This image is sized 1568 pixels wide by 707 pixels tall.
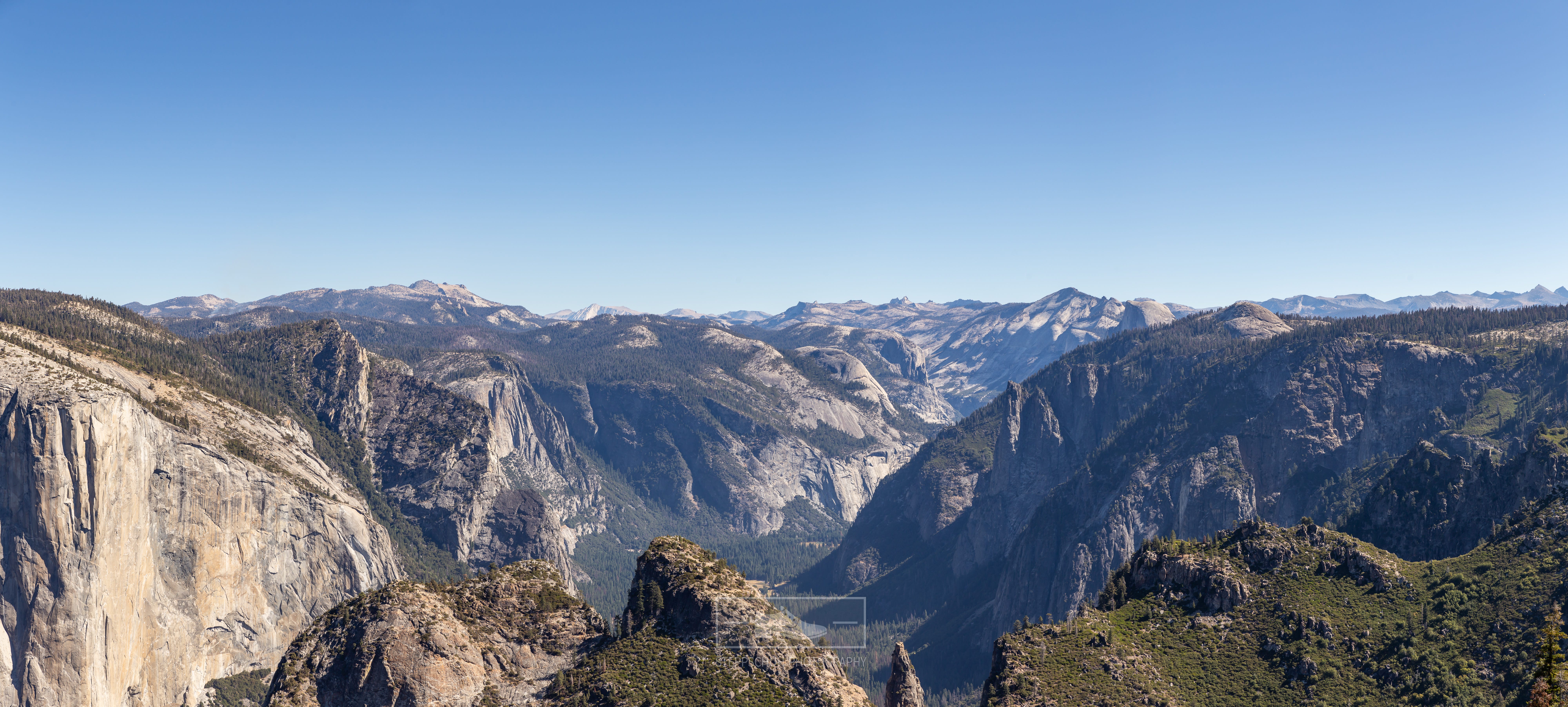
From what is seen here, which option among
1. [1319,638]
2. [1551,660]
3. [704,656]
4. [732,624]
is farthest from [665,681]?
[1551,660]

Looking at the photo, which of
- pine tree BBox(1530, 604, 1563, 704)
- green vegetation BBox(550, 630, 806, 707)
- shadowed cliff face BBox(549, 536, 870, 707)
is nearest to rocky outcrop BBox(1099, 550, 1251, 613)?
shadowed cliff face BBox(549, 536, 870, 707)

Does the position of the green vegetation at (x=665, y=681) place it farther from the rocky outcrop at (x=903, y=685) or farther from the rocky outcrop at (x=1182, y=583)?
the rocky outcrop at (x=1182, y=583)

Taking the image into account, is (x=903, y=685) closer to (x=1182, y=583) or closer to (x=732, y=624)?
(x=732, y=624)

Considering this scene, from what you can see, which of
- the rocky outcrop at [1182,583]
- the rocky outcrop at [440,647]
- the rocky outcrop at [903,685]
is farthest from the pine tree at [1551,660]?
the rocky outcrop at [1182,583]

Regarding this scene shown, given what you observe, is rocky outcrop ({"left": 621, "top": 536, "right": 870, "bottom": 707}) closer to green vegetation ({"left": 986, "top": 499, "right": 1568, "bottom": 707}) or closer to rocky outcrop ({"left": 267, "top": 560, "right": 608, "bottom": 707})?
rocky outcrop ({"left": 267, "top": 560, "right": 608, "bottom": 707})

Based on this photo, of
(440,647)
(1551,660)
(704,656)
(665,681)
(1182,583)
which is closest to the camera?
(1551,660)
